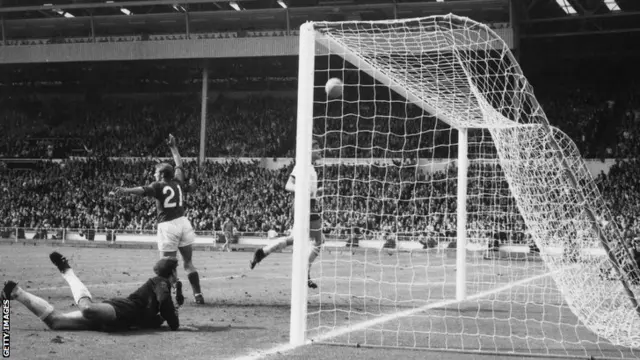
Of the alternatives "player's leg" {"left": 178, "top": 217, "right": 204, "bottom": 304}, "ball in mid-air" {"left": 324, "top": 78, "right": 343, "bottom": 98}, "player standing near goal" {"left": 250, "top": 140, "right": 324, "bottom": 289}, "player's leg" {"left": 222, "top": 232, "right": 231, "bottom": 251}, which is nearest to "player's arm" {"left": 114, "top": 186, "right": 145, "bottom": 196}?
"player's leg" {"left": 178, "top": 217, "right": 204, "bottom": 304}

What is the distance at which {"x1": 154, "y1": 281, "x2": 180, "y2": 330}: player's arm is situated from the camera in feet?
23.4

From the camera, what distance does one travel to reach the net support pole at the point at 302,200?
6779 millimetres

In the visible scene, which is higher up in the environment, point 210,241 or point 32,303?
point 32,303

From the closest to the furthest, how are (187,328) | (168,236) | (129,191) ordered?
1. (187,328)
2. (129,191)
3. (168,236)

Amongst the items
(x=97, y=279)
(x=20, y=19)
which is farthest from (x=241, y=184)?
(x=97, y=279)

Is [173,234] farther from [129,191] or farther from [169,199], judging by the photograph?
[129,191]

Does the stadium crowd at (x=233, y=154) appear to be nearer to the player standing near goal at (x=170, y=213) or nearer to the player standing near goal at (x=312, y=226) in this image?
the player standing near goal at (x=312, y=226)

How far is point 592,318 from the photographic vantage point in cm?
779

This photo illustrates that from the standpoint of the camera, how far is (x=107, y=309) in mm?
6957

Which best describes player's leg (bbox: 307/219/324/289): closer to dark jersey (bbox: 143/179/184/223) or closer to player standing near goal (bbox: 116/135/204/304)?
player standing near goal (bbox: 116/135/204/304)

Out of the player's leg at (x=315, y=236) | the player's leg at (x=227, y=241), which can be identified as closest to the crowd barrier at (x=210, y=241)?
→ the player's leg at (x=227, y=241)

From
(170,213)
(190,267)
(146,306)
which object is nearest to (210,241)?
(190,267)

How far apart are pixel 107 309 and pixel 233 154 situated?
35.5 m

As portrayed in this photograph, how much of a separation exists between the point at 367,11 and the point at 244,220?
13.4m
